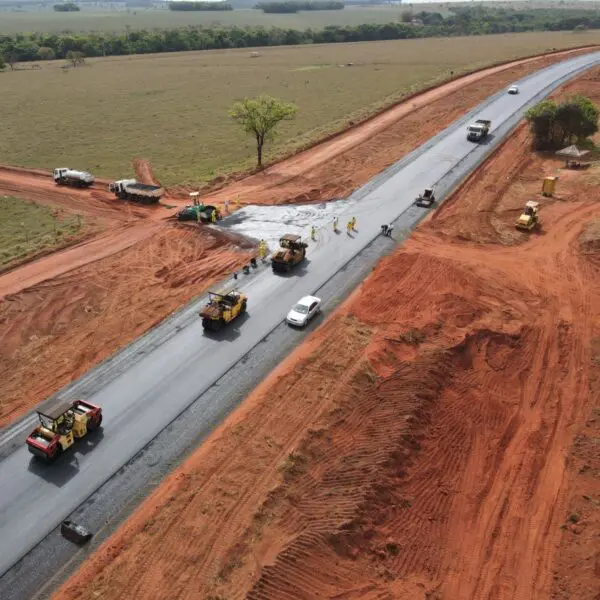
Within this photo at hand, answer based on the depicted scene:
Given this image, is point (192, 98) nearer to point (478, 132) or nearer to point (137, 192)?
point (137, 192)

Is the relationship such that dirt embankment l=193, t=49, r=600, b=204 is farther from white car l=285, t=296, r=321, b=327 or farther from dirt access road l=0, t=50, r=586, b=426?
white car l=285, t=296, r=321, b=327

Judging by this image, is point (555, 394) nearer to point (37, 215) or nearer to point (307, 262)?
point (307, 262)

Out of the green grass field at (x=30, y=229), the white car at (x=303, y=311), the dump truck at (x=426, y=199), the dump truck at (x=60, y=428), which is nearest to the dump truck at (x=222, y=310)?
the white car at (x=303, y=311)

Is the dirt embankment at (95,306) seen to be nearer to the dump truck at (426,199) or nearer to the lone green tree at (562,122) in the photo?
the dump truck at (426,199)

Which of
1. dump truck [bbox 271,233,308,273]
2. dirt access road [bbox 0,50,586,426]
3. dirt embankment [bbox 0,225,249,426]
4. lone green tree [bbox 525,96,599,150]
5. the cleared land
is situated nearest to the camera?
dirt embankment [bbox 0,225,249,426]

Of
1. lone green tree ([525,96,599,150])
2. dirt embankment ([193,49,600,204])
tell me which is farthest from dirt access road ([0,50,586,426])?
lone green tree ([525,96,599,150])

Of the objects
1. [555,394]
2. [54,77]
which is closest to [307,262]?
[555,394]
